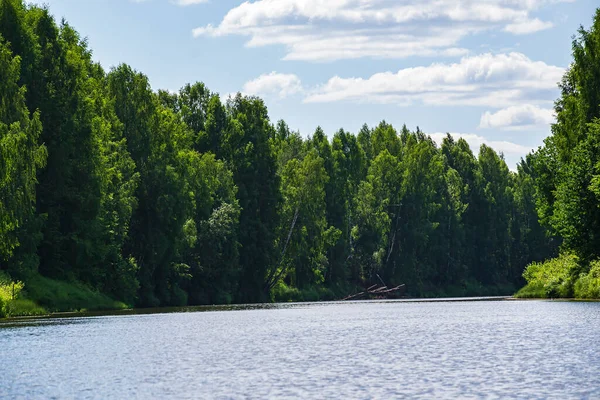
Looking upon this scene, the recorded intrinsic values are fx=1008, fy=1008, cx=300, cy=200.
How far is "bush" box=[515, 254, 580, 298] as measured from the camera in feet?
224

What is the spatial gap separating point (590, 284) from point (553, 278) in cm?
907

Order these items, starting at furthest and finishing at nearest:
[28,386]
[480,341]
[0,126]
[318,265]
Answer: [318,265], [0,126], [480,341], [28,386]

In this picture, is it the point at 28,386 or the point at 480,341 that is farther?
the point at 480,341

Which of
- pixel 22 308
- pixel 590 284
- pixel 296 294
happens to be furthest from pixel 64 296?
pixel 296 294

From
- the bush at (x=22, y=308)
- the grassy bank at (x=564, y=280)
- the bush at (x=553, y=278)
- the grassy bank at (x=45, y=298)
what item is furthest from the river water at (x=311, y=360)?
the bush at (x=553, y=278)

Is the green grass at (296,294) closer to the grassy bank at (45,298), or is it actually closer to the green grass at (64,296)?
the grassy bank at (45,298)

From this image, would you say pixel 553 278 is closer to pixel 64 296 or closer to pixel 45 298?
pixel 64 296

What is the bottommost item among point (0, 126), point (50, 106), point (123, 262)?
point (123, 262)

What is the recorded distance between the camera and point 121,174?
3110 inches

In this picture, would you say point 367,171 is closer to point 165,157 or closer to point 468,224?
point 468,224

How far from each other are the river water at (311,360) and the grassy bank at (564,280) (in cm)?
1936

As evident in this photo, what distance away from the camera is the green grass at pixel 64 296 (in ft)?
206

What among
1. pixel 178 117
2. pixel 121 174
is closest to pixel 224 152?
pixel 178 117

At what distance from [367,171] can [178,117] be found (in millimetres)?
48511
